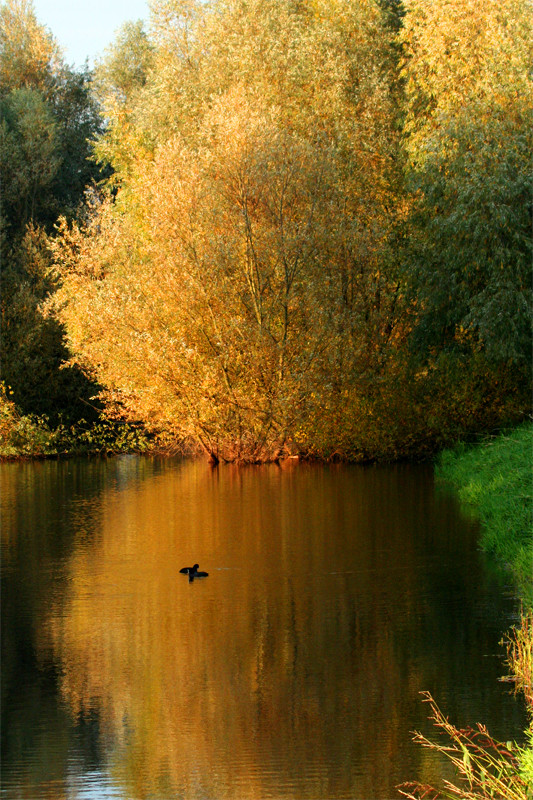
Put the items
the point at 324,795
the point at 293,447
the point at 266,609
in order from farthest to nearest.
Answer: the point at 293,447, the point at 266,609, the point at 324,795

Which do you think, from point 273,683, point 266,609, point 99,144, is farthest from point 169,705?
point 99,144

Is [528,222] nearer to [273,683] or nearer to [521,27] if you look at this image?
[521,27]

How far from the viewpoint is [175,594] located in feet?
41.9

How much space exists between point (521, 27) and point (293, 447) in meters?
12.3

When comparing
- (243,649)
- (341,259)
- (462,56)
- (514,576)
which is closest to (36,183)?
(341,259)

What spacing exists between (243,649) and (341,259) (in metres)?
19.0

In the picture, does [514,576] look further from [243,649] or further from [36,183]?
[36,183]

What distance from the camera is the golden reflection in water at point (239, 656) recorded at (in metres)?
6.92

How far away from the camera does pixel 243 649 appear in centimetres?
1014

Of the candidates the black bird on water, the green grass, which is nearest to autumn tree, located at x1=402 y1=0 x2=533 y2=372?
the green grass

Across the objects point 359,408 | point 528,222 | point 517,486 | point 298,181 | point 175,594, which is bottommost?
point 175,594

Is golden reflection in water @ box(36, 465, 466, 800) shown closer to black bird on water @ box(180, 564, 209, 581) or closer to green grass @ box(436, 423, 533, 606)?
black bird on water @ box(180, 564, 209, 581)

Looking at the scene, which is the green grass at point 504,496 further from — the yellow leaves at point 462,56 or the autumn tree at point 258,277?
the yellow leaves at point 462,56

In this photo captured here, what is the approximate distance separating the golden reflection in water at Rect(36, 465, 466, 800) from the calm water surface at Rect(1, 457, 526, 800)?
2cm
